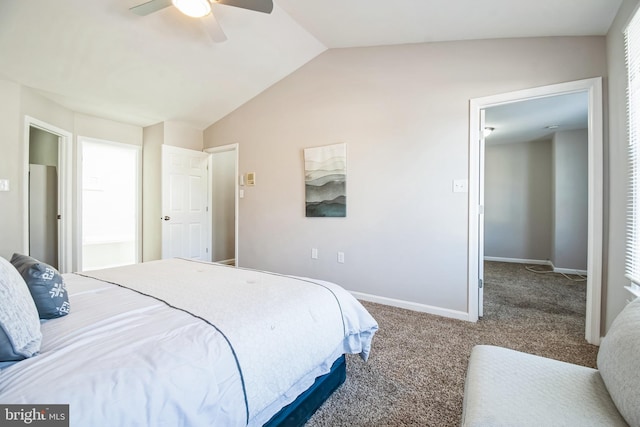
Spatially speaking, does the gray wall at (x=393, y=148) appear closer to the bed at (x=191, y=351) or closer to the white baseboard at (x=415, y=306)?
the white baseboard at (x=415, y=306)

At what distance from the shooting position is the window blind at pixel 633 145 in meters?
1.60

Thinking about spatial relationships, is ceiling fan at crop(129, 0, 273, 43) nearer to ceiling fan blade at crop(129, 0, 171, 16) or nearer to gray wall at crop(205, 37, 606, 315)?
ceiling fan blade at crop(129, 0, 171, 16)

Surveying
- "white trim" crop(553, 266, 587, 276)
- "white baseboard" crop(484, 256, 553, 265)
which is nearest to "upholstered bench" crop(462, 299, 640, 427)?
"white trim" crop(553, 266, 587, 276)

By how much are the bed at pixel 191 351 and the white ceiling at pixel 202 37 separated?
2256mm

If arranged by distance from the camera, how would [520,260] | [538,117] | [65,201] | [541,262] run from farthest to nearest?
1. [520,260]
2. [541,262]
3. [538,117]
4. [65,201]

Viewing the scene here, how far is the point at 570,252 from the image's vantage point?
444 cm

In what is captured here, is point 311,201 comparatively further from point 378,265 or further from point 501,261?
point 501,261

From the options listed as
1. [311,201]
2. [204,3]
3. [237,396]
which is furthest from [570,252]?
[204,3]

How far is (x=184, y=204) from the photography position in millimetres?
4332

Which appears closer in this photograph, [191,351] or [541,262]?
[191,351]

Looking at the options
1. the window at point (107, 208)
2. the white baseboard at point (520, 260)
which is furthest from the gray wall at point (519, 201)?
the window at point (107, 208)

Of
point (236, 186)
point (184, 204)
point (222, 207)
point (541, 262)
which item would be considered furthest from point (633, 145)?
point (222, 207)

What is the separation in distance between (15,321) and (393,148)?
285 cm

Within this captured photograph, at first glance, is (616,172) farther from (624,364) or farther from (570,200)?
(570,200)
